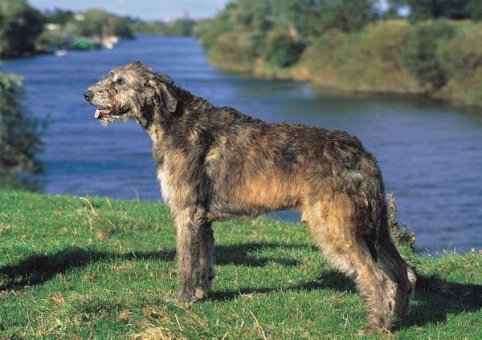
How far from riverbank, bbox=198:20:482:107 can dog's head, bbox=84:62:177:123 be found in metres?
54.9

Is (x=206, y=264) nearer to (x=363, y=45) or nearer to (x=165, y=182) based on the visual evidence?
(x=165, y=182)

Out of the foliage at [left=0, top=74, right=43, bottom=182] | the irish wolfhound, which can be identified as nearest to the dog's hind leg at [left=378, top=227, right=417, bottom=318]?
the irish wolfhound

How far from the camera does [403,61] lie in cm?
7031

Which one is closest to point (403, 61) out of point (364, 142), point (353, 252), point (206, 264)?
point (364, 142)

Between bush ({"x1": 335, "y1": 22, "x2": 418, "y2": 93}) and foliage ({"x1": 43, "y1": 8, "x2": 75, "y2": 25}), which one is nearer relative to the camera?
bush ({"x1": 335, "y1": 22, "x2": 418, "y2": 93})

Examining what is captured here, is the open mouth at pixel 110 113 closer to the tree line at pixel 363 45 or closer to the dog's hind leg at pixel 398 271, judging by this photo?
the dog's hind leg at pixel 398 271

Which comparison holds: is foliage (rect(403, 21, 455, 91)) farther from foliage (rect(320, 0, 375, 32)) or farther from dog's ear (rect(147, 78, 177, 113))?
dog's ear (rect(147, 78, 177, 113))

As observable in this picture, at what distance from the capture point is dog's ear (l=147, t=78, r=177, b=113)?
8094 mm

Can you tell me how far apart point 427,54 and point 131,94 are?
63638mm

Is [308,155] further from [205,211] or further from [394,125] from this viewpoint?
[394,125]

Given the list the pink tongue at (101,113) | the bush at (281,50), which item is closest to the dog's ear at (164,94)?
the pink tongue at (101,113)

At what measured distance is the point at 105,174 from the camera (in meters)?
34.4

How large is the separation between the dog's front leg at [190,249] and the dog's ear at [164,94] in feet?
3.53

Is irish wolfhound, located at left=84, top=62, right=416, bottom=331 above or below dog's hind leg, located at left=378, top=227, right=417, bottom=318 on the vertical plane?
above
